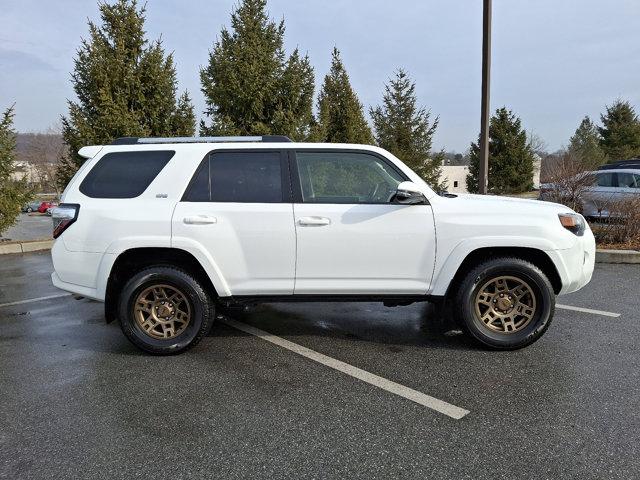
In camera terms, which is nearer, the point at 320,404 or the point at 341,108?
the point at 320,404

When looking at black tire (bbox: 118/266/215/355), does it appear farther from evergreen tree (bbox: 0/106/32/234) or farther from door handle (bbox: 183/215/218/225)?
evergreen tree (bbox: 0/106/32/234)

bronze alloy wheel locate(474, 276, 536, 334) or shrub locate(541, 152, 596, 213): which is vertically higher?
shrub locate(541, 152, 596, 213)

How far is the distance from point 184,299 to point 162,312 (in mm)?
227

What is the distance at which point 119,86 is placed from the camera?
10.9 m

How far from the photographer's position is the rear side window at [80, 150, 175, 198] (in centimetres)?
397

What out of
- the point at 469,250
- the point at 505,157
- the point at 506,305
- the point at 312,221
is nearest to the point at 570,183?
the point at 506,305

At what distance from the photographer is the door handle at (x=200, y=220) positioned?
383 centimetres

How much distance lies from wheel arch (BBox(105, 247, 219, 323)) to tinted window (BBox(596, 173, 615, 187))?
11900 mm

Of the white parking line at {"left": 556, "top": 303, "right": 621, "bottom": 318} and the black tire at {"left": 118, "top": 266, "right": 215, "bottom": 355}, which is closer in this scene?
the black tire at {"left": 118, "top": 266, "right": 215, "bottom": 355}

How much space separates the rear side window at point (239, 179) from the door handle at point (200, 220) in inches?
6.6

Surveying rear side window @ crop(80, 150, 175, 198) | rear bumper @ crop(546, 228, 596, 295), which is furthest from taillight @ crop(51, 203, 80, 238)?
rear bumper @ crop(546, 228, 596, 295)

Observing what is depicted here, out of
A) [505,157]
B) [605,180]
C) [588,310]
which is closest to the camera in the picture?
[588,310]

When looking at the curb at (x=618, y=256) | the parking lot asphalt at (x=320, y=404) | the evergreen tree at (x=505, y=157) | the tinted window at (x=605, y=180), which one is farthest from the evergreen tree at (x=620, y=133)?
the parking lot asphalt at (x=320, y=404)

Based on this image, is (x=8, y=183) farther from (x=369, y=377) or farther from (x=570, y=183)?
(x=570, y=183)
